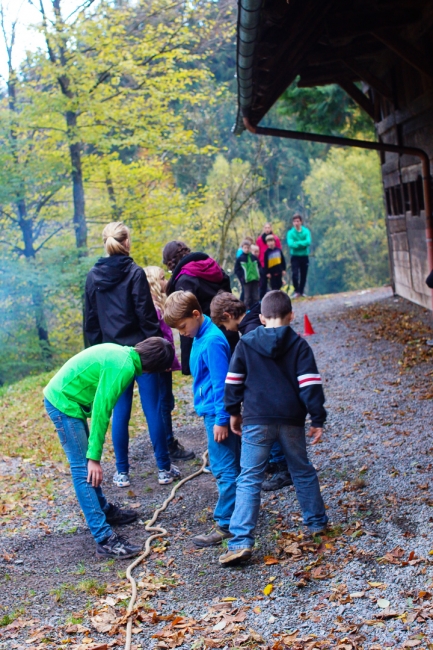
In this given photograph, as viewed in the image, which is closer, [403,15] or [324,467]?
[324,467]

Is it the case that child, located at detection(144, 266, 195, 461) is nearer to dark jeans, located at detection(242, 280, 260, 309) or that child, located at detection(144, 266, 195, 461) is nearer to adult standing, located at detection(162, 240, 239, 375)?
adult standing, located at detection(162, 240, 239, 375)

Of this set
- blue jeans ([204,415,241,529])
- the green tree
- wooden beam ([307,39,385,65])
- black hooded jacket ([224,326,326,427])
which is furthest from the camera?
the green tree

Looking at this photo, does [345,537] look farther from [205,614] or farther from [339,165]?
[339,165]

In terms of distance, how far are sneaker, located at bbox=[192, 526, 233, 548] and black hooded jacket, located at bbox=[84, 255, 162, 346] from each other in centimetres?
188

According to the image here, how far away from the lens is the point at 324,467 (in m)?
6.13

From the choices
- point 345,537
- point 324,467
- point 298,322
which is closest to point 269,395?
point 345,537

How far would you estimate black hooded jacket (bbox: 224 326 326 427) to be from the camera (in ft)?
14.4

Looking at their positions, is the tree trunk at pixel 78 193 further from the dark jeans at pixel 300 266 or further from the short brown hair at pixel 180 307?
the short brown hair at pixel 180 307

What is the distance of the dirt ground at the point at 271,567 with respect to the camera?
12.2 feet

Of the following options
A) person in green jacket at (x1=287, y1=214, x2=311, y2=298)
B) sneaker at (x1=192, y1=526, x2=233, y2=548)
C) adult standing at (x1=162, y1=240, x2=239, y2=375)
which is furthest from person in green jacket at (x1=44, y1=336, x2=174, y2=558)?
person in green jacket at (x1=287, y1=214, x2=311, y2=298)

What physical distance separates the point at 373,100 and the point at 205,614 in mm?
13046

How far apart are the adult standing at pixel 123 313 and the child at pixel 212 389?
1214 millimetres

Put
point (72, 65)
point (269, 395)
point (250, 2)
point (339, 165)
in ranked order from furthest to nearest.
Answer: point (339, 165) → point (72, 65) → point (250, 2) → point (269, 395)

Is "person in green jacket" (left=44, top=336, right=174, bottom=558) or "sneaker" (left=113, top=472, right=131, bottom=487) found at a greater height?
"person in green jacket" (left=44, top=336, right=174, bottom=558)
